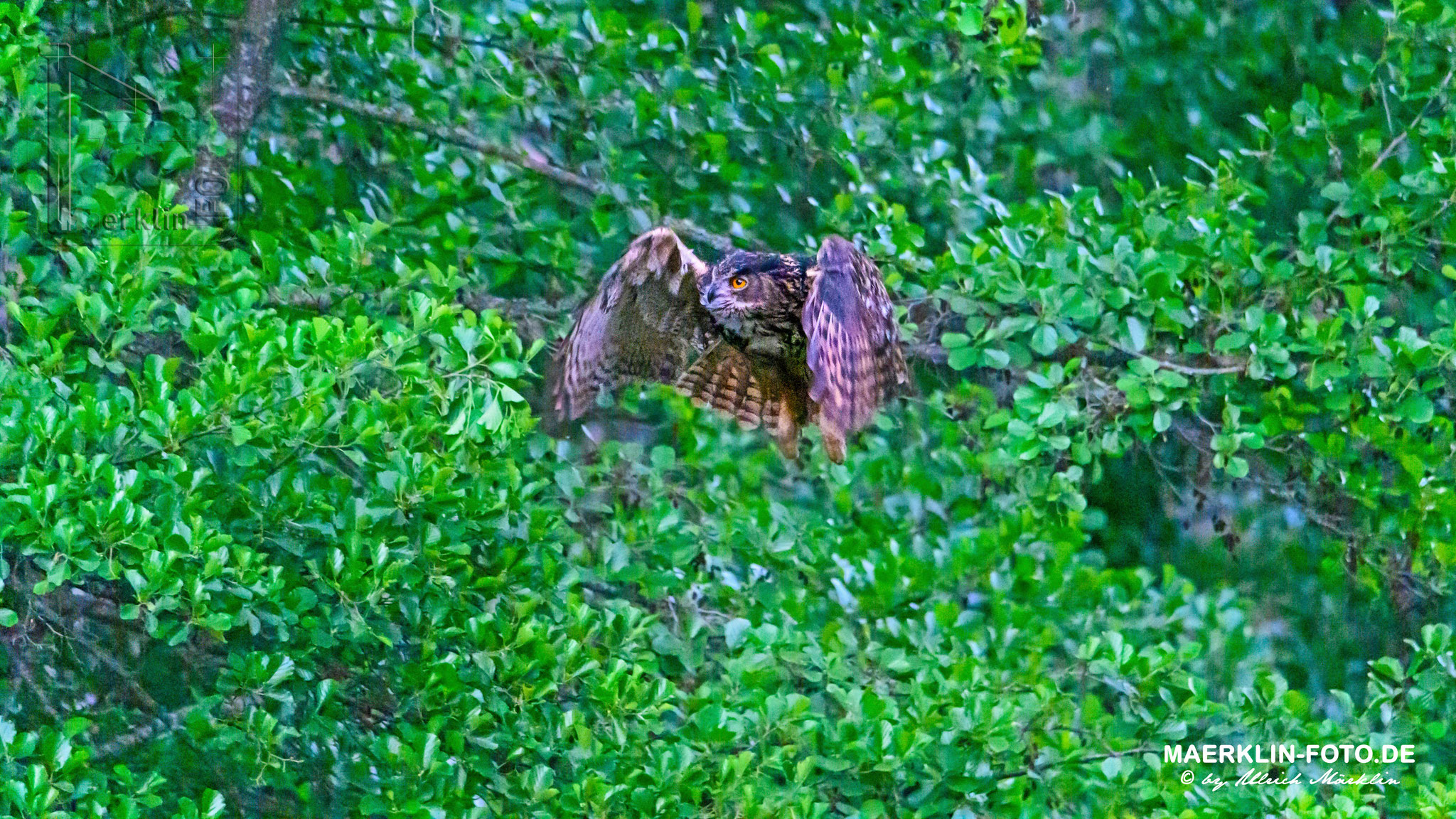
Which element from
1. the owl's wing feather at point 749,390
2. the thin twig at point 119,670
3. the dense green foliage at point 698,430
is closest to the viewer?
the dense green foliage at point 698,430

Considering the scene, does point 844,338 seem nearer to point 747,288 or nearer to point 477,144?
point 747,288

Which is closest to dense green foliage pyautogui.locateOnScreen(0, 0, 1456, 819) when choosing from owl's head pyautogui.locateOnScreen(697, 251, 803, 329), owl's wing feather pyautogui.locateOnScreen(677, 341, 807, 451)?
owl's wing feather pyautogui.locateOnScreen(677, 341, 807, 451)

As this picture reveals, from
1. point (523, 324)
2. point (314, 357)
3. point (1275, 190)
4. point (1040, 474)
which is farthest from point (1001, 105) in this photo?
point (314, 357)

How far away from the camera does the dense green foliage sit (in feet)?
12.4

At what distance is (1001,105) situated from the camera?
5.86 metres

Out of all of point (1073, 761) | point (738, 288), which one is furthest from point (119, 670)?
point (1073, 761)

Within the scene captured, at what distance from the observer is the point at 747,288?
4078 millimetres

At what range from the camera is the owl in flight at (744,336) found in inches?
150

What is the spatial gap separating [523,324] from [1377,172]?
2.40 metres

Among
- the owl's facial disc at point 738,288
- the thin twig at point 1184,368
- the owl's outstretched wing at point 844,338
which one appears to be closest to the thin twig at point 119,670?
the owl's facial disc at point 738,288

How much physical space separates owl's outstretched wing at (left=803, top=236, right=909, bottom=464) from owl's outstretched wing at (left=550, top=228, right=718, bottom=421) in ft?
1.09

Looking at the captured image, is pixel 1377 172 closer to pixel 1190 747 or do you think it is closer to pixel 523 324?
pixel 1190 747

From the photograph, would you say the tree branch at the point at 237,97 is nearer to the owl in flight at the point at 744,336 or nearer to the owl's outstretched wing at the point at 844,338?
the owl in flight at the point at 744,336

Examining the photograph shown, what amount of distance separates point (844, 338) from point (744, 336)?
0.52 m
